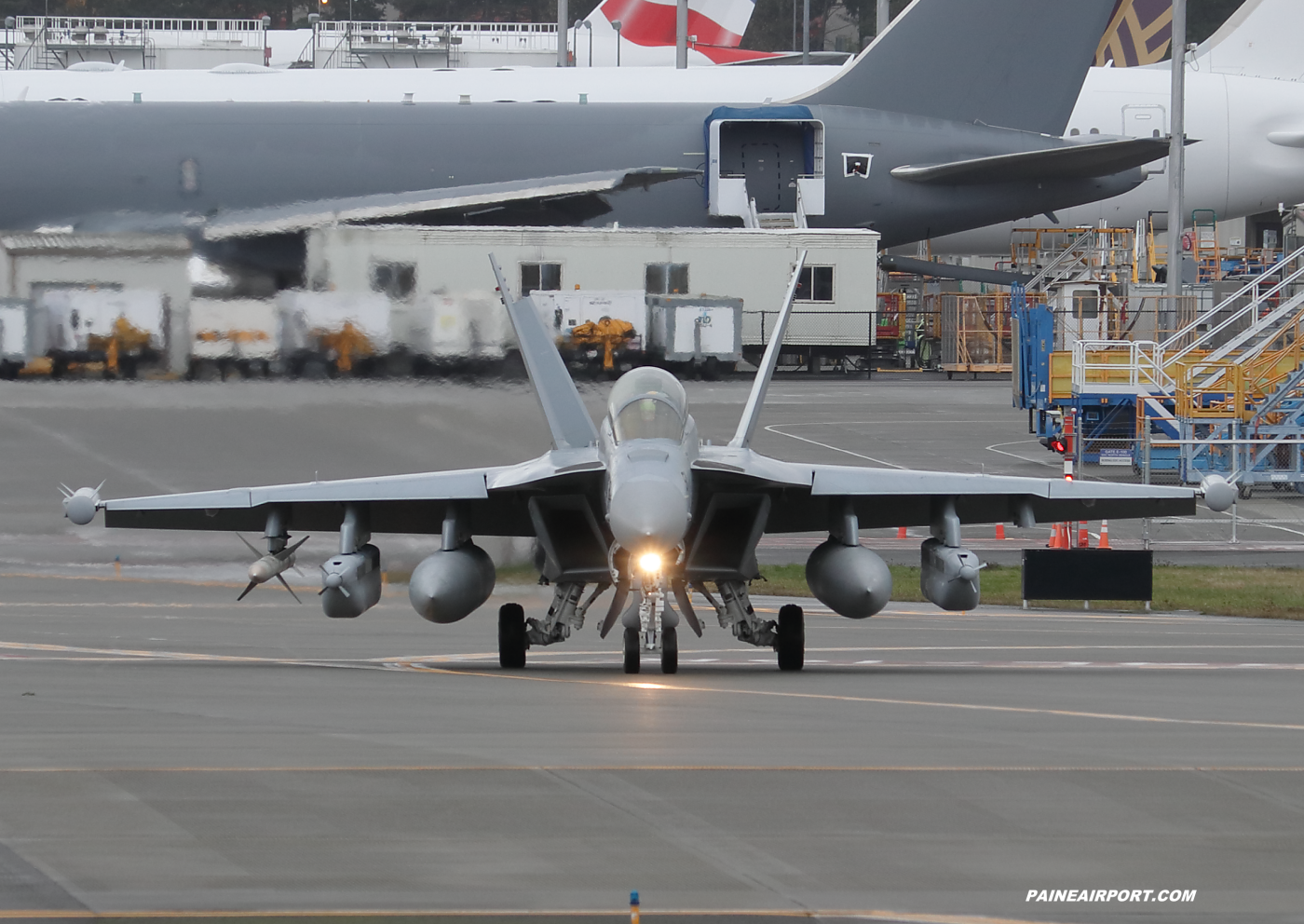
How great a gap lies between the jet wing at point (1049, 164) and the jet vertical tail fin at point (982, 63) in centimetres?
166

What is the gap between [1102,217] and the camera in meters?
62.1

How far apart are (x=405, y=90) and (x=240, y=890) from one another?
161ft

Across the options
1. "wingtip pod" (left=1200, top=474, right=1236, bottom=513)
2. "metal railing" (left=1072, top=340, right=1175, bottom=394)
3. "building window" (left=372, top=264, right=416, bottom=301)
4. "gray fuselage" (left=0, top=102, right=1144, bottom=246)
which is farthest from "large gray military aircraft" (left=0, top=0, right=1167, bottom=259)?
"wingtip pod" (left=1200, top=474, right=1236, bottom=513)

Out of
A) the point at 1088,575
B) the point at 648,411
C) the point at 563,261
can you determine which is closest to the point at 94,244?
the point at 563,261

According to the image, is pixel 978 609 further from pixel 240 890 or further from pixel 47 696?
pixel 240 890

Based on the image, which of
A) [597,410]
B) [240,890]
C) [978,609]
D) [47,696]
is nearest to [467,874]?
[240,890]

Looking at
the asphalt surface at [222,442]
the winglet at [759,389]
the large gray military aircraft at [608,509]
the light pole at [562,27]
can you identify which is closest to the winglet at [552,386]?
the large gray military aircraft at [608,509]

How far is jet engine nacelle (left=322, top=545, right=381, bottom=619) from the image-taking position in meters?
17.5

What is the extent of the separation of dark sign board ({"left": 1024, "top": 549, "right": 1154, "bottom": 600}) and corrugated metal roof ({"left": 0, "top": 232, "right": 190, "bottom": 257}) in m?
15.1

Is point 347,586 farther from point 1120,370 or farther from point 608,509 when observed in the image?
point 1120,370

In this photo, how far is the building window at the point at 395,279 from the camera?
29312 mm

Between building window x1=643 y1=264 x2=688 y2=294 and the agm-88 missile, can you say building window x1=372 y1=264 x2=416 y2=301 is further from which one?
the agm-88 missile

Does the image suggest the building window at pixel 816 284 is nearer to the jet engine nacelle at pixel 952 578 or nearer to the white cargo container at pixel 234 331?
the white cargo container at pixel 234 331

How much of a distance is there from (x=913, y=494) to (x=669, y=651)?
3.21 m
